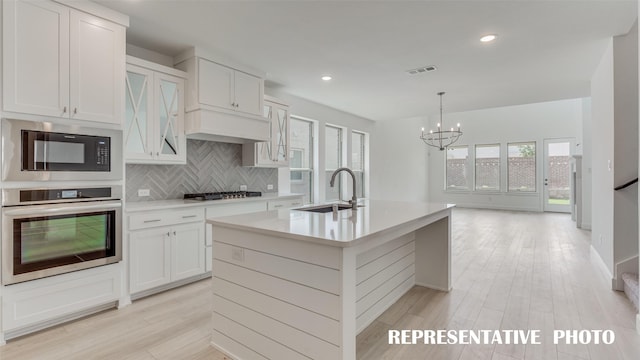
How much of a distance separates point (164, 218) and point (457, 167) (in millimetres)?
10142

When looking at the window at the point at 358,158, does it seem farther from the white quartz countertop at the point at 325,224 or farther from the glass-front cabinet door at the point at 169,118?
the white quartz countertop at the point at 325,224

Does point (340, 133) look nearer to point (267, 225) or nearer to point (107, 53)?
point (107, 53)

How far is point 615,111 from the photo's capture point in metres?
3.14

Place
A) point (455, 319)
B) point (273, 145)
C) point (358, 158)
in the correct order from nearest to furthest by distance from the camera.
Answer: point (455, 319), point (273, 145), point (358, 158)

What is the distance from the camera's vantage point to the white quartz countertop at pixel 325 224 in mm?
1555

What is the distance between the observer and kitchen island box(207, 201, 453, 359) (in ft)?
4.99

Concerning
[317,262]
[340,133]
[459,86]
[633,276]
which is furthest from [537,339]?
[340,133]

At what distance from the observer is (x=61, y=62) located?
2.34 metres

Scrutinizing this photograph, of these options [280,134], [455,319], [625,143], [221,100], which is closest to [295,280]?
[455,319]

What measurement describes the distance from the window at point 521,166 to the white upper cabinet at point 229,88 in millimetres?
9039

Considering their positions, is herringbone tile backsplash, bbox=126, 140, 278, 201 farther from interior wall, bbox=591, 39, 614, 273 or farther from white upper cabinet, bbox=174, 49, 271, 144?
interior wall, bbox=591, 39, 614, 273

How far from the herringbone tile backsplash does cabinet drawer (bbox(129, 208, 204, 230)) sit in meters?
0.52

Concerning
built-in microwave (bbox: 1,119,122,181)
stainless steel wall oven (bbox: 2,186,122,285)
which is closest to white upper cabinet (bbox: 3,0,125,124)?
built-in microwave (bbox: 1,119,122,181)

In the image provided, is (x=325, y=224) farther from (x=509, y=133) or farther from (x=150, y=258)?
(x=509, y=133)
